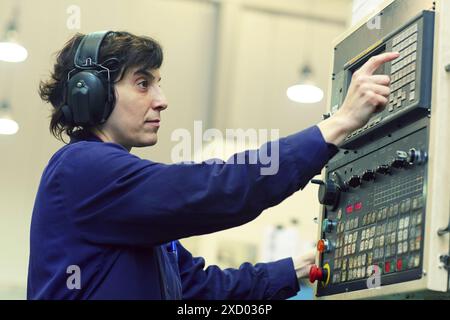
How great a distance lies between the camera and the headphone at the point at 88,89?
145cm

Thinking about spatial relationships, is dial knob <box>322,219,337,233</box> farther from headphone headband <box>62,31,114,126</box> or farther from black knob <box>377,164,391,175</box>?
headphone headband <box>62,31,114,126</box>

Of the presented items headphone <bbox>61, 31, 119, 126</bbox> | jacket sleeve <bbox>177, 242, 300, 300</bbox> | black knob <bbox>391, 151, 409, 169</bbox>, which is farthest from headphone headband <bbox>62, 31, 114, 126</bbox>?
black knob <bbox>391, 151, 409, 169</bbox>

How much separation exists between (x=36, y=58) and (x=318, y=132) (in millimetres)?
4953

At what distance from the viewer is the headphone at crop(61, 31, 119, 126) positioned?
145 cm

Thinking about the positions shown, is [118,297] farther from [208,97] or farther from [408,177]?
[208,97]

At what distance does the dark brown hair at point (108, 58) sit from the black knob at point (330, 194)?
421 mm

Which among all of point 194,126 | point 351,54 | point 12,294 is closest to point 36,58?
point 194,126

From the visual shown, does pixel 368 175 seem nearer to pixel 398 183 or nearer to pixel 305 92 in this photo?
pixel 398 183

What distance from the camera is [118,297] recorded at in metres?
1.29

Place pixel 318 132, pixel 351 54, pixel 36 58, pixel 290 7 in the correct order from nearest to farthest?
pixel 318 132, pixel 351 54, pixel 36 58, pixel 290 7

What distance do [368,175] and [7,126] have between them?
14.7 feet

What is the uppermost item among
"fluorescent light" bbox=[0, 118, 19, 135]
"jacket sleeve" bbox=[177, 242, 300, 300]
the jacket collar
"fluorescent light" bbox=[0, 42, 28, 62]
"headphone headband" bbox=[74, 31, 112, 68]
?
"fluorescent light" bbox=[0, 42, 28, 62]

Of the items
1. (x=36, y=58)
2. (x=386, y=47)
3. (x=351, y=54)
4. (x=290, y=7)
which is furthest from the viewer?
(x=290, y=7)

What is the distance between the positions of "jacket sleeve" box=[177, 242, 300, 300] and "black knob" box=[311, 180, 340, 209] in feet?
0.65
